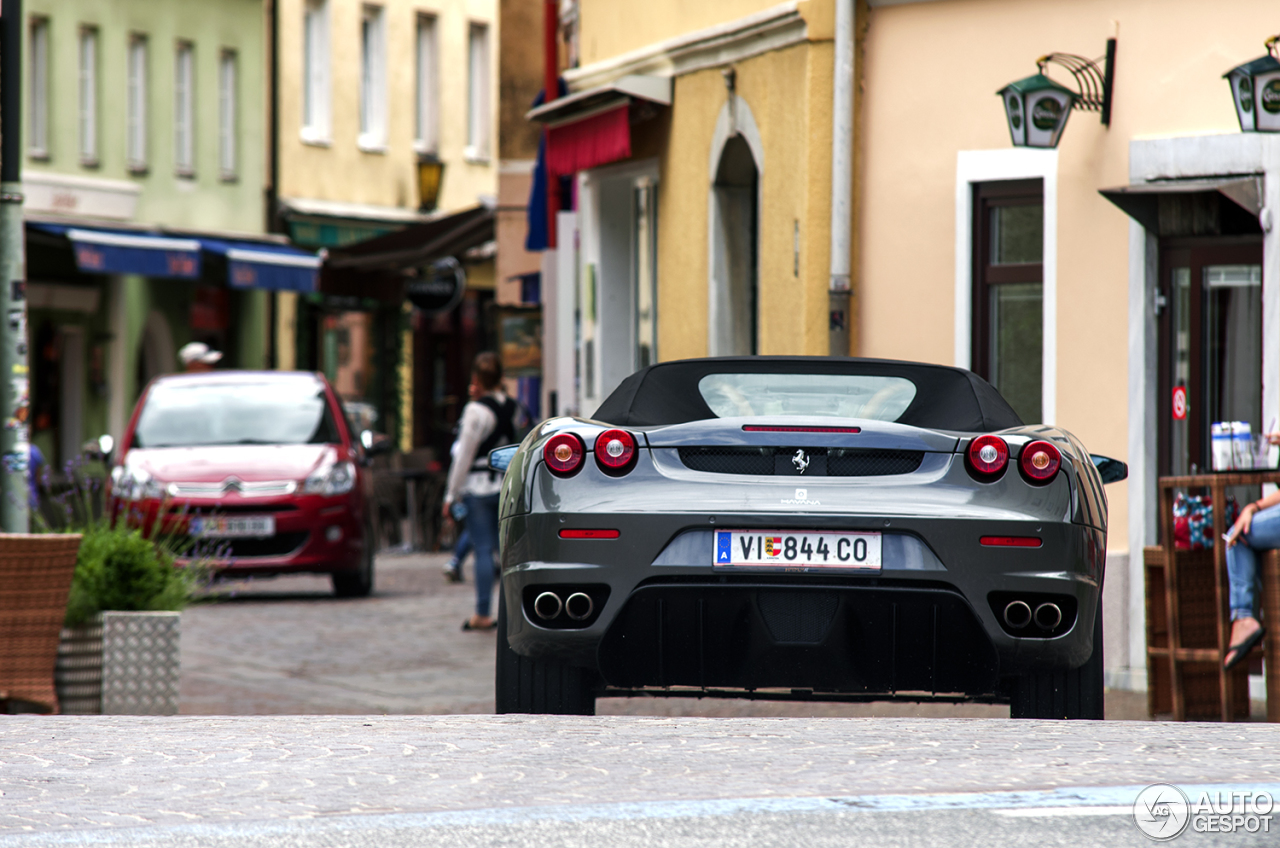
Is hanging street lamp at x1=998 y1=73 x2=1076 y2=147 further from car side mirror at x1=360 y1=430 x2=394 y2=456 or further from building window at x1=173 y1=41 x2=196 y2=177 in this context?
building window at x1=173 y1=41 x2=196 y2=177

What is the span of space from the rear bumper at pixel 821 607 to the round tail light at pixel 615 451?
0.19 meters

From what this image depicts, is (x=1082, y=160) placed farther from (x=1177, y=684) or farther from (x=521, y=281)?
(x=521, y=281)

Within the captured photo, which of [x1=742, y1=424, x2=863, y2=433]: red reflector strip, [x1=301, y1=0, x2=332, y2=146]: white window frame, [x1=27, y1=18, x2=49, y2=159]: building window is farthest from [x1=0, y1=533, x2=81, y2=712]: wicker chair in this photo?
[x1=301, y1=0, x2=332, y2=146]: white window frame

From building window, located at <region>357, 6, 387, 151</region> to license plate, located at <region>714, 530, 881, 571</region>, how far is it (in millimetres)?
34172

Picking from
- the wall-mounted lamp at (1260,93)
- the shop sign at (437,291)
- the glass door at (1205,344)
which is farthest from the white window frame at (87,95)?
the wall-mounted lamp at (1260,93)

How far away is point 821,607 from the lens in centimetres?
723

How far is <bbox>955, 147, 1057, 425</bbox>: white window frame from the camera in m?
13.1

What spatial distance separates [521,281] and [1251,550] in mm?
16147

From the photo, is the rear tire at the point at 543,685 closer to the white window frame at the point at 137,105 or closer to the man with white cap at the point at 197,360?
the man with white cap at the point at 197,360

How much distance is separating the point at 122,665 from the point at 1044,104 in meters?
5.41

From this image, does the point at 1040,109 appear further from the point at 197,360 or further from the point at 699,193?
the point at 197,360

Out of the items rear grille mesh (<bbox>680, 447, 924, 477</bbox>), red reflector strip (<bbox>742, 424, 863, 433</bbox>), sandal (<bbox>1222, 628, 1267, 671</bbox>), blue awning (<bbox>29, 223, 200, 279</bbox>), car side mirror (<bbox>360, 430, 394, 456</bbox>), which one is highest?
blue awning (<bbox>29, 223, 200, 279</bbox>)

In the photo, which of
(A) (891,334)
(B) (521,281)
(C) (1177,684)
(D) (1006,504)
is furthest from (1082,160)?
(B) (521,281)

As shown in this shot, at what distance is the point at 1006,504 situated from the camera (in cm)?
728
